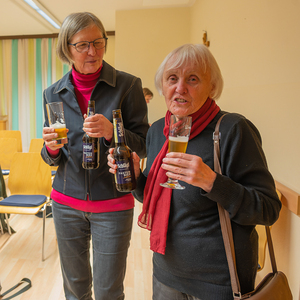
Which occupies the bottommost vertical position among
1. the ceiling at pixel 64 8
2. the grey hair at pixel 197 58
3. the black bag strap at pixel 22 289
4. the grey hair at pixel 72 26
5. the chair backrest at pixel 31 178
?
the black bag strap at pixel 22 289

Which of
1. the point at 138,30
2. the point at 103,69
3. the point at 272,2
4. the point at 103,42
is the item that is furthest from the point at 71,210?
the point at 138,30

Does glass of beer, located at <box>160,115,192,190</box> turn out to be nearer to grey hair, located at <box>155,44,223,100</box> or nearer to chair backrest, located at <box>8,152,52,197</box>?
grey hair, located at <box>155,44,223,100</box>

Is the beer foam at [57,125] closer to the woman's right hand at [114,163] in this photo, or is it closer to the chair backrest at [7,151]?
the woman's right hand at [114,163]

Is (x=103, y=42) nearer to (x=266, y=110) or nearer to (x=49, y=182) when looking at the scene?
(x=266, y=110)

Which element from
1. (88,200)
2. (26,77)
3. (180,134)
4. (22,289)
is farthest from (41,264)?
(26,77)

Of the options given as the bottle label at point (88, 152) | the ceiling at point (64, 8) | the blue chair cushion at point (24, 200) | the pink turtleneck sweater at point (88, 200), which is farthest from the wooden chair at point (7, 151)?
the bottle label at point (88, 152)

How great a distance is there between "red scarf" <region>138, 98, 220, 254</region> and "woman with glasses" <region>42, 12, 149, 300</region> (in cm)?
29

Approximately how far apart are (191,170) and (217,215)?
24cm

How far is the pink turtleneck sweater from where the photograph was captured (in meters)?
1.27

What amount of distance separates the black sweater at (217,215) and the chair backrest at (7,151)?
354cm

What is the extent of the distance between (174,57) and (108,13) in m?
5.13

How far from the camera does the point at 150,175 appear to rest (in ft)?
3.42

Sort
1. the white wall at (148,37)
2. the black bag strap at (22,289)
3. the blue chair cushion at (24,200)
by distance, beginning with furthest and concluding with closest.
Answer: the white wall at (148,37)
the blue chair cushion at (24,200)
the black bag strap at (22,289)

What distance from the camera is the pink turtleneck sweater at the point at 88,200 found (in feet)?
4.17
